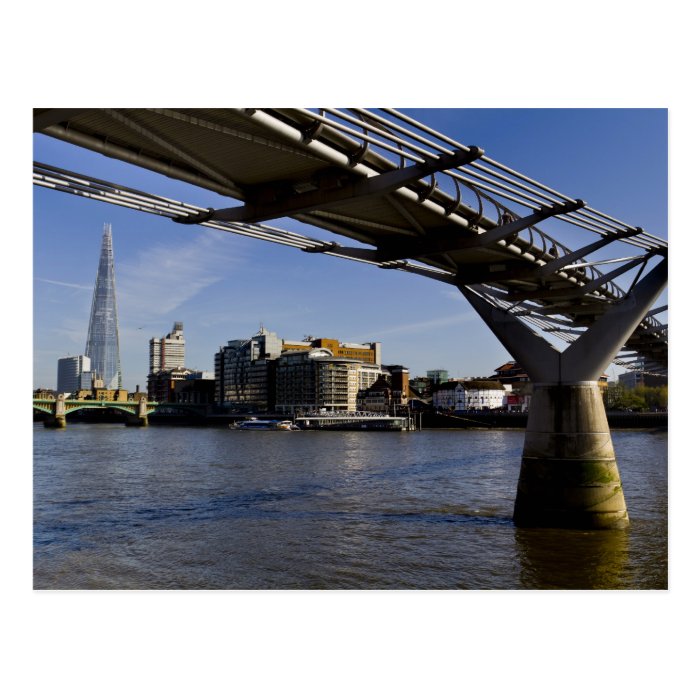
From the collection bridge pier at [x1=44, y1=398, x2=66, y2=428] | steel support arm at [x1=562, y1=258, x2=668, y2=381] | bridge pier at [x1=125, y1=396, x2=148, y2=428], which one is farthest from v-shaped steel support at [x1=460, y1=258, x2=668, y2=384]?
bridge pier at [x1=125, y1=396, x2=148, y2=428]

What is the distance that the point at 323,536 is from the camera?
16.4m

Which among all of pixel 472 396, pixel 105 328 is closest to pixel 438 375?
pixel 472 396

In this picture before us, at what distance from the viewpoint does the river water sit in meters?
Result: 12.8

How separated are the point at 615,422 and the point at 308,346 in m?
78.3

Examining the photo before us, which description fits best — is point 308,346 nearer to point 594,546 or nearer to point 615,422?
point 615,422

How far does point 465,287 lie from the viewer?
1928 centimetres

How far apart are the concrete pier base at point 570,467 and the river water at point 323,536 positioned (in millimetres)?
515

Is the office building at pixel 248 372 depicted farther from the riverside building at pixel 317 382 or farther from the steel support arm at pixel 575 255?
the steel support arm at pixel 575 255

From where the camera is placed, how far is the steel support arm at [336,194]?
10.8m

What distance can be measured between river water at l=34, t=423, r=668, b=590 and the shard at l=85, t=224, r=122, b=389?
63432 mm

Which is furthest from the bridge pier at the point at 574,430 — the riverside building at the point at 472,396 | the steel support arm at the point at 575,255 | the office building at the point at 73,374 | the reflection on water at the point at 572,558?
the riverside building at the point at 472,396

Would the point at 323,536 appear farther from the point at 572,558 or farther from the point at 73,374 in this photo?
the point at 73,374

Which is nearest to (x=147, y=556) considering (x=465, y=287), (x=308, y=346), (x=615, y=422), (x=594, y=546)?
(x=594, y=546)

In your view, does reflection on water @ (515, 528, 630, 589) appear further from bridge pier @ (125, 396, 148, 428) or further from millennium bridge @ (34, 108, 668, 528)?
bridge pier @ (125, 396, 148, 428)
